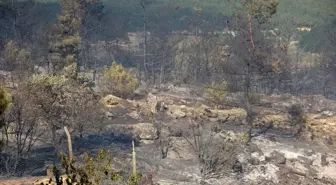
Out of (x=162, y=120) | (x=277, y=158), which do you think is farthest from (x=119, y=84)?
(x=277, y=158)

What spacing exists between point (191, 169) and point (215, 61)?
2532cm

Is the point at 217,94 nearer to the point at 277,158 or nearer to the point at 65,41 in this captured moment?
the point at 277,158

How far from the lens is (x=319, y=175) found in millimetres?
16938

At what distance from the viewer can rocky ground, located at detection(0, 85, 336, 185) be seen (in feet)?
52.7

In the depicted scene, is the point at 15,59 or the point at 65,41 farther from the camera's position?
the point at 15,59

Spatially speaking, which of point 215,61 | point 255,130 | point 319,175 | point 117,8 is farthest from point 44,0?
point 319,175

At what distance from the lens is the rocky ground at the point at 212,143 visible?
16078mm

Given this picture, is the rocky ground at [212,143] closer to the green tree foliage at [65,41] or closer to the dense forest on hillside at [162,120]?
the dense forest on hillside at [162,120]

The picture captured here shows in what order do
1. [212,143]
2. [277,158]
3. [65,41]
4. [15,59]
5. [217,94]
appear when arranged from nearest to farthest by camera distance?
1. [212,143]
2. [277,158]
3. [217,94]
4. [65,41]
5. [15,59]

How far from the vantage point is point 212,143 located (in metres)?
17.5

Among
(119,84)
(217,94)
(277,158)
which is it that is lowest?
(277,158)

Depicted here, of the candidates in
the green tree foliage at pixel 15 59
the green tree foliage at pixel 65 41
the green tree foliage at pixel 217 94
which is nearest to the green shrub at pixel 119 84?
the green tree foliage at pixel 65 41

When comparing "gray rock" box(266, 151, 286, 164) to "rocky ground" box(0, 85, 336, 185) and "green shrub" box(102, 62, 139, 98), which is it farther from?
"green shrub" box(102, 62, 139, 98)

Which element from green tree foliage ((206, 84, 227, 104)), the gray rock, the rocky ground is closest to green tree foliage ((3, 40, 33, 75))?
the rocky ground
